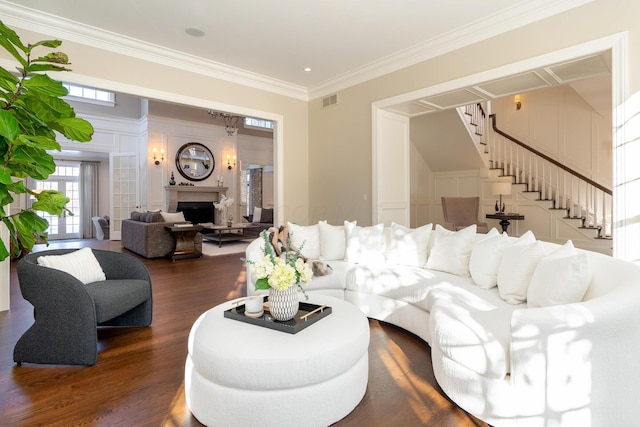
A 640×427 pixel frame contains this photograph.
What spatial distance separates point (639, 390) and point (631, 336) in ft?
0.89

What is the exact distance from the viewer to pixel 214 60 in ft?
16.5

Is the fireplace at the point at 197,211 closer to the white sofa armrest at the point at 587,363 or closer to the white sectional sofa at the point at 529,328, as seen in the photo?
the white sectional sofa at the point at 529,328

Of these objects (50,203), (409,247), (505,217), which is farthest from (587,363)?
(505,217)

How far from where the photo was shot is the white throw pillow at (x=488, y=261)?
274cm

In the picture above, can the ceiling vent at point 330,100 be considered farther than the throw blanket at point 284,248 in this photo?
Yes

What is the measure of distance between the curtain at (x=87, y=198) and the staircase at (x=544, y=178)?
11.1 meters

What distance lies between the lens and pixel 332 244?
4074 mm

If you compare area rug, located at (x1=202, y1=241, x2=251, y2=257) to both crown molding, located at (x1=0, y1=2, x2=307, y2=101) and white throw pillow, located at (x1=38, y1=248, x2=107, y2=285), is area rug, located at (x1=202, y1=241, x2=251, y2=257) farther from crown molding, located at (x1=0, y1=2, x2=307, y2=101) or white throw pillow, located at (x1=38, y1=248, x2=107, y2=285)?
white throw pillow, located at (x1=38, y1=248, x2=107, y2=285)

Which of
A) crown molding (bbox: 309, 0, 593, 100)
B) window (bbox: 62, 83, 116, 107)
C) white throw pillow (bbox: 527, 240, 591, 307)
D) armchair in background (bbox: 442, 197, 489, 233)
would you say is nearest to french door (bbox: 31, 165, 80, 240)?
window (bbox: 62, 83, 116, 107)

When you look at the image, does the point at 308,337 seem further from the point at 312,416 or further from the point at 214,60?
A: the point at 214,60

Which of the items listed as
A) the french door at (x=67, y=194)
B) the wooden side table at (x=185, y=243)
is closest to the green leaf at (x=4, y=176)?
the wooden side table at (x=185, y=243)

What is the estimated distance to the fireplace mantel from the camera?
365 inches

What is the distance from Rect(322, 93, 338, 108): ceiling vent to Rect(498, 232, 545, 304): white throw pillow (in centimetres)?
419

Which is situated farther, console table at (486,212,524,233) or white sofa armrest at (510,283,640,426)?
console table at (486,212,524,233)
